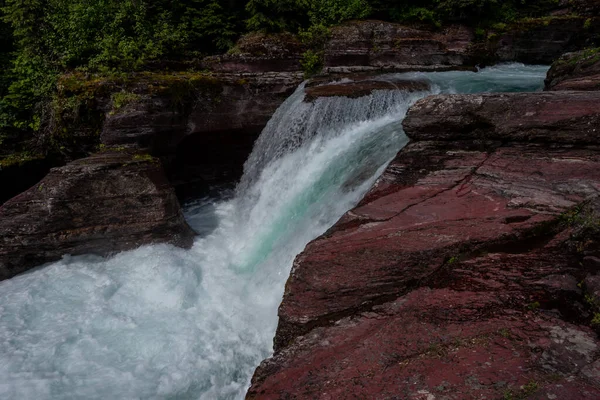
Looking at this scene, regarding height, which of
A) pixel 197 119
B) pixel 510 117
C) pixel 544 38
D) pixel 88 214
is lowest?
pixel 88 214

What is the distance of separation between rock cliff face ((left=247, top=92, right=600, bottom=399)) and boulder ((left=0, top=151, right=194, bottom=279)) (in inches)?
193

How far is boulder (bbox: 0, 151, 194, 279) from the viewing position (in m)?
7.62

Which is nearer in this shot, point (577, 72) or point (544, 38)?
point (577, 72)

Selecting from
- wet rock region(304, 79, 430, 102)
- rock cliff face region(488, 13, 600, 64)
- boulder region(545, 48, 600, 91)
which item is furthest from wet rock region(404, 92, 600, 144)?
rock cliff face region(488, 13, 600, 64)

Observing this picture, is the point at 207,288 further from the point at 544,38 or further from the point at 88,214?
the point at 544,38

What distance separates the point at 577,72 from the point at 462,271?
602 centimetres

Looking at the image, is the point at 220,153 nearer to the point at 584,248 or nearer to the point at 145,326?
the point at 145,326

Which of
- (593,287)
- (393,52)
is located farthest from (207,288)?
(393,52)

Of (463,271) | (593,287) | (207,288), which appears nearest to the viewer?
(593,287)

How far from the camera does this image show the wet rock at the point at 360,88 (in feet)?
30.0

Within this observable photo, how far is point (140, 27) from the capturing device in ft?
40.9

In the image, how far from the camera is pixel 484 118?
5.09 meters

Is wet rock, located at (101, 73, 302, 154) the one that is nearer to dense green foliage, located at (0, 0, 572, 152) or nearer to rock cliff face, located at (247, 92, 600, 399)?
dense green foliage, located at (0, 0, 572, 152)

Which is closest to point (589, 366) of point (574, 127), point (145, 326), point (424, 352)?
point (424, 352)
